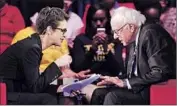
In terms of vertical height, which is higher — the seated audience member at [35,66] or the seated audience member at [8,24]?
the seated audience member at [8,24]

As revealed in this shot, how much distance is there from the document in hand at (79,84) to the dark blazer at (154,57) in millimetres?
340

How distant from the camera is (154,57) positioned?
463cm

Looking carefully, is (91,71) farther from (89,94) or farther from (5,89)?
(5,89)

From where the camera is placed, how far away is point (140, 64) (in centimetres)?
468

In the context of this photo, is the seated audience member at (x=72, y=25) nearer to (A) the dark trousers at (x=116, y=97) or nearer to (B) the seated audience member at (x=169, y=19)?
(A) the dark trousers at (x=116, y=97)

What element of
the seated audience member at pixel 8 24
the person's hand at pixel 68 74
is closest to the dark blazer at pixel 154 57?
the person's hand at pixel 68 74

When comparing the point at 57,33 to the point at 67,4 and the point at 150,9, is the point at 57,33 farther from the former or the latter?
the point at 150,9

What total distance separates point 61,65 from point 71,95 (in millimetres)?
265

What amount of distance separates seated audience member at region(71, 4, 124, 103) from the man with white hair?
6cm

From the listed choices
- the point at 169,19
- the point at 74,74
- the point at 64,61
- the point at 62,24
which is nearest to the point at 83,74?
the point at 74,74

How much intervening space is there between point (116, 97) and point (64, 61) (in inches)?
20.8

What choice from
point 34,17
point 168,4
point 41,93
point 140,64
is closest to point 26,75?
point 41,93

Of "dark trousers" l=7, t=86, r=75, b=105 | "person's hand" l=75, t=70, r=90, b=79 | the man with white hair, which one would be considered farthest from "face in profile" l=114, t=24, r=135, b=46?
"dark trousers" l=7, t=86, r=75, b=105

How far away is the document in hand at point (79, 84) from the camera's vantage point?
469cm
